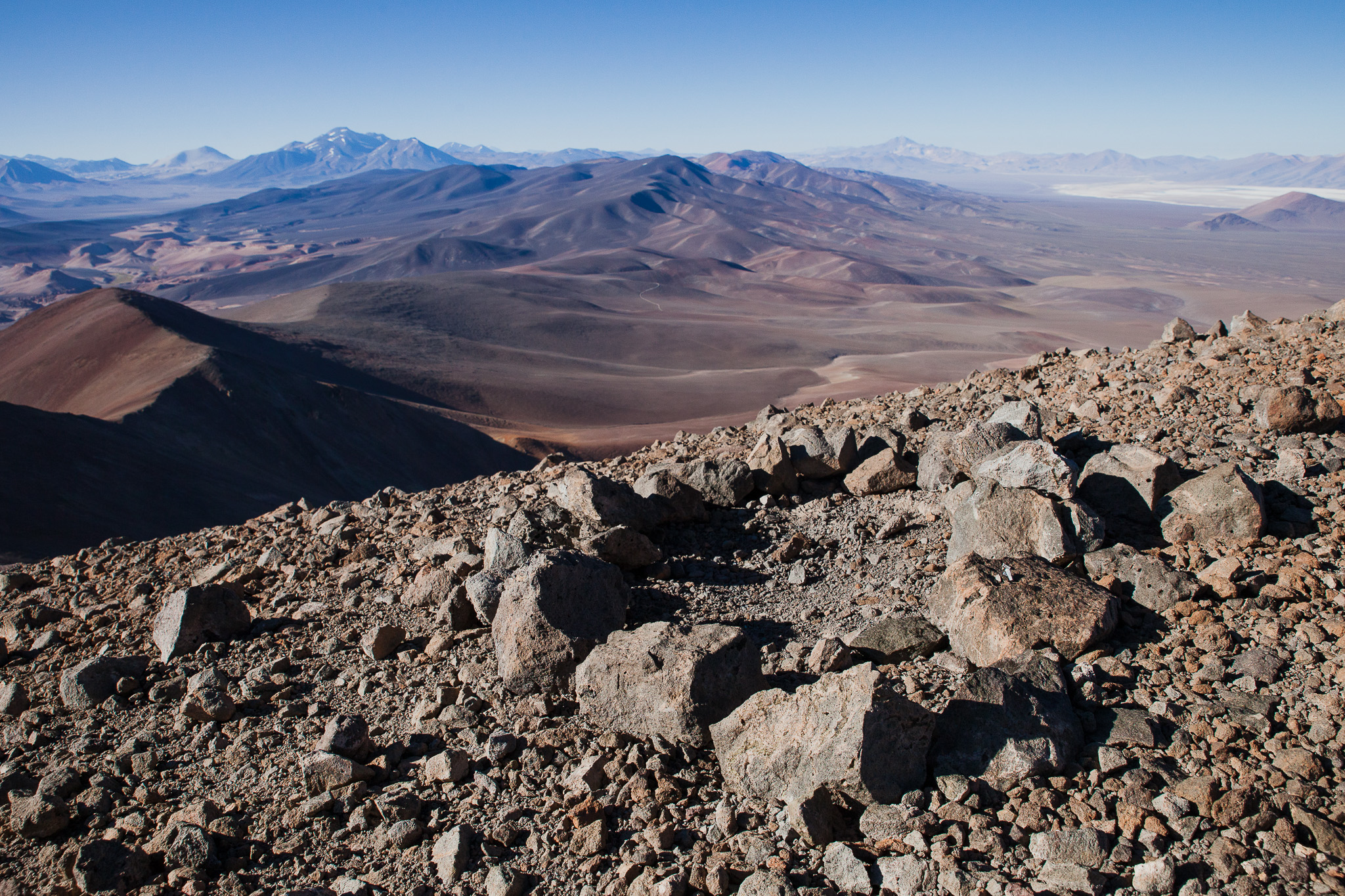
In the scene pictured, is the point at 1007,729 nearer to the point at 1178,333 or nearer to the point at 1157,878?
the point at 1157,878

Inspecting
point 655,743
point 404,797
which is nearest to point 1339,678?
point 655,743

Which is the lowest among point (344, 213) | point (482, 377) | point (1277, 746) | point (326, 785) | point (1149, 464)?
point (482, 377)

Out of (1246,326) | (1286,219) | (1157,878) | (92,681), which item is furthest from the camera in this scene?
(1286,219)

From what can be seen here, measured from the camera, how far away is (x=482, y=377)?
1800 inches

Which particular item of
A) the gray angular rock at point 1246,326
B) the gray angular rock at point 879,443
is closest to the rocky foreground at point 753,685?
the gray angular rock at point 879,443

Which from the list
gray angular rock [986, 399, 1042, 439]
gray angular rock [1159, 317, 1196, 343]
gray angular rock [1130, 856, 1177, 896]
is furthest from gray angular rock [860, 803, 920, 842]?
gray angular rock [1159, 317, 1196, 343]

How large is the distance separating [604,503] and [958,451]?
2.57m

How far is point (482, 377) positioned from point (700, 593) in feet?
139

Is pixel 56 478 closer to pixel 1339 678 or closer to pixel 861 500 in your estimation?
pixel 861 500

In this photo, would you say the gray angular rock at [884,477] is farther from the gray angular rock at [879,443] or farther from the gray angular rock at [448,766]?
the gray angular rock at [448,766]

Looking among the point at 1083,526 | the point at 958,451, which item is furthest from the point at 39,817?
the point at 958,451

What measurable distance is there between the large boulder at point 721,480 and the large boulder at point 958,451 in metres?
1.30

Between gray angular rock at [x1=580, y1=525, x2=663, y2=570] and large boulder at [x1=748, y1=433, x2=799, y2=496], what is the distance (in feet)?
4.03

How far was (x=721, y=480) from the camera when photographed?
603cm
